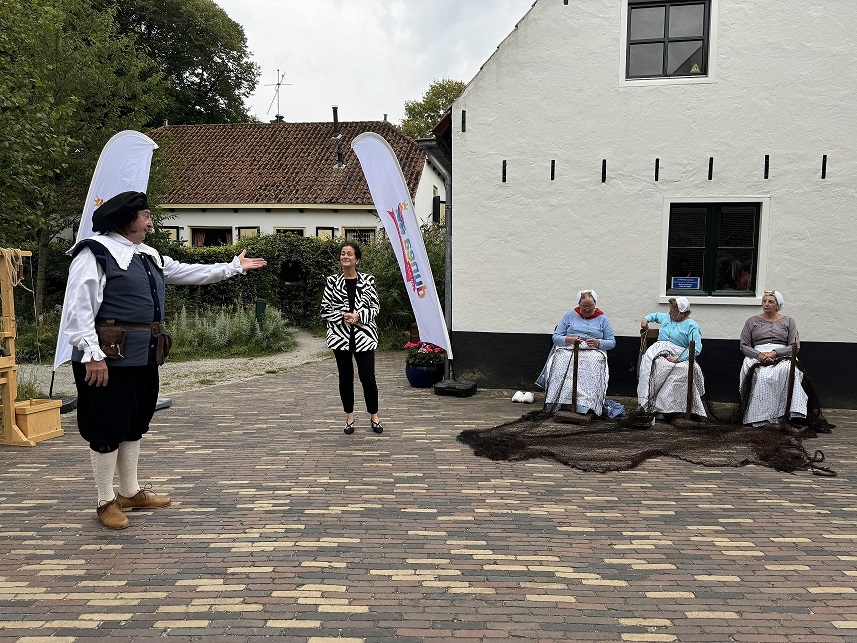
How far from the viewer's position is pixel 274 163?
22.9m

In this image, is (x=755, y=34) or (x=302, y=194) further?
(x=302, y=194)

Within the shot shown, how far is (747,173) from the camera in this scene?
825cm

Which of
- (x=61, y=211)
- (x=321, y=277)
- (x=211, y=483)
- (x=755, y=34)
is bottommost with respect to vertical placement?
(x=211, y=483)

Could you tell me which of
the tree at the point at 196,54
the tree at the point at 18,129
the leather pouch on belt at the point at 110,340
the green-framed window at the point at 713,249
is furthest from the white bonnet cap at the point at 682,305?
the tree at the point at 196,54

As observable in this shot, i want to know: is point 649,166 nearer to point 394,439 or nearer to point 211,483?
point 394,439

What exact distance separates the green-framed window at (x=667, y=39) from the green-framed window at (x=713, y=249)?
172 centimetres

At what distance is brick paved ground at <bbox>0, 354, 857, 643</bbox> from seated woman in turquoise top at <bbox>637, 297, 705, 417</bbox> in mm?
1524

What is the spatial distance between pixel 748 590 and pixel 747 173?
614cm

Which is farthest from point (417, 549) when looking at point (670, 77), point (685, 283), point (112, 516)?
point (670, 77)

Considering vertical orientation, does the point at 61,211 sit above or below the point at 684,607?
above

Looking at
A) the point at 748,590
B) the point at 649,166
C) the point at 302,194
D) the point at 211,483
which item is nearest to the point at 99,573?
the point at 211,483

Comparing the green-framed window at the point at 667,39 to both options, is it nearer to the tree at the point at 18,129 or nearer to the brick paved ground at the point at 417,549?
the brick paved ground at the point at 417,549

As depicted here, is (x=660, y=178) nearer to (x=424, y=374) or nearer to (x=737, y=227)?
(x=737, y=227)

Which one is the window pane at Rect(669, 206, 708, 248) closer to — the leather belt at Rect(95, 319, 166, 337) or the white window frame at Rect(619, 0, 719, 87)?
the white window frame at Rect(619, 0, 719, 87)
